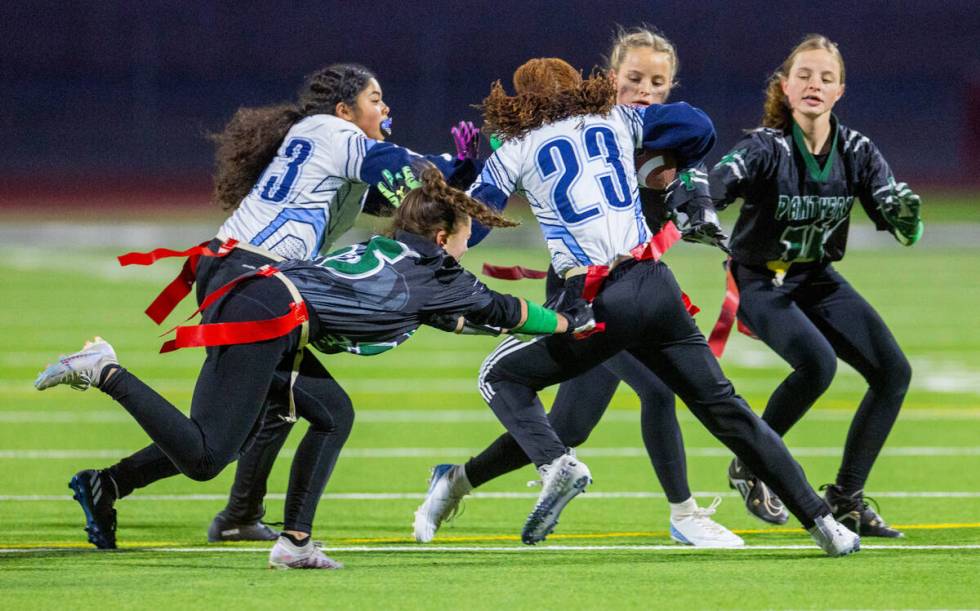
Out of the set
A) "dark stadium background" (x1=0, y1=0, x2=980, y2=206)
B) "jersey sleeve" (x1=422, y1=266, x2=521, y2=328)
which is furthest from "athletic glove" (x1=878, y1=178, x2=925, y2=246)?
"dark stadium background" (x1=0, y1=0, x2=980, y2=206)

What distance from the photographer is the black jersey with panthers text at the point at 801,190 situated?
692 cm

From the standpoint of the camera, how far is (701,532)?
656 cm

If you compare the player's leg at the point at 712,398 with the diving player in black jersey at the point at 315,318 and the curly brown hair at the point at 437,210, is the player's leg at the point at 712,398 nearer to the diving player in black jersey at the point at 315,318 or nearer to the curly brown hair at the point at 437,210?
the diving player in black jersey at the point at 315,318

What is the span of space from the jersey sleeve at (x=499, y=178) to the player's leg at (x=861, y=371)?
5.59 ft

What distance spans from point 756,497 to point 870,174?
146 cm

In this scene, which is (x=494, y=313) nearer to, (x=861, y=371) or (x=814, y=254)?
(x=814, y=254)

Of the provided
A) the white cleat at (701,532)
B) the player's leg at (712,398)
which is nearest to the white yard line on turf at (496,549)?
the white cleat at (701,532)

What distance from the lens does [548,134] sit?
600cm

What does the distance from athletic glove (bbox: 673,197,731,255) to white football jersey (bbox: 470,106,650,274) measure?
0.22 metres

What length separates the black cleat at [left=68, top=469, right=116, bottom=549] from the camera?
6.51m

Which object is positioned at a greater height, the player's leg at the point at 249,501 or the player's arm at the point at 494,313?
the player's arm at the point at 494,313

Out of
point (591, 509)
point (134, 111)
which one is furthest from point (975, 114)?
point (591, 509)

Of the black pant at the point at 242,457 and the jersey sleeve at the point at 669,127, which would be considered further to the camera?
the black pant at the point at 242,457

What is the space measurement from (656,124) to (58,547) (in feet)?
9.46
